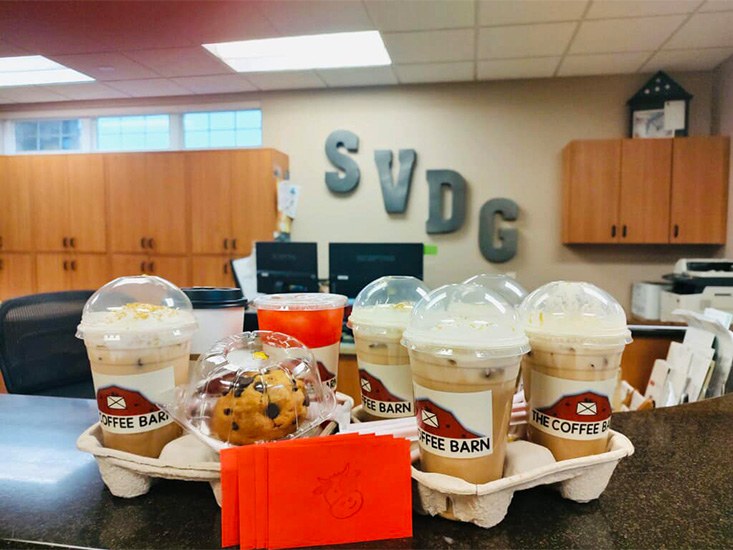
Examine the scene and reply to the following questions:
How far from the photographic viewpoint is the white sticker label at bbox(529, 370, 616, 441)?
67cm

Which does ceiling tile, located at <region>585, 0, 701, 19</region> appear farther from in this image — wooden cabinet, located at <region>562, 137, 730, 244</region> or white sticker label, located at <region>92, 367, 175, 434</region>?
white sticker label, located at <region>92, 367, 175, 434</region>

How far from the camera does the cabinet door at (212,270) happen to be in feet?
13.6

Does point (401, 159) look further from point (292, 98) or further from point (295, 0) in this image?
point (295, 0)

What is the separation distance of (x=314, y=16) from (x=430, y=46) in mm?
882

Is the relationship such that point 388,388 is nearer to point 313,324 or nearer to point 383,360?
point 383,360

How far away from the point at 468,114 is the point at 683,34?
1594 millimetres

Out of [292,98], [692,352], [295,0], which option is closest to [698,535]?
[692,352]

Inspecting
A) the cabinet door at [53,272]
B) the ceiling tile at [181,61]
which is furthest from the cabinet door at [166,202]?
the cabinet door at [53,272]

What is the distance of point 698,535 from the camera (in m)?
0.61

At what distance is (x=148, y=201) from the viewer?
4.27 meters

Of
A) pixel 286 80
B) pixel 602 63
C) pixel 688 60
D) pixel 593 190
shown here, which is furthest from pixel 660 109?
pixel 286 80

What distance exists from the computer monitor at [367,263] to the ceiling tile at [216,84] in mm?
2243

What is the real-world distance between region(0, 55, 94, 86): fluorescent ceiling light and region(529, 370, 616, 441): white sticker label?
432 centimetres

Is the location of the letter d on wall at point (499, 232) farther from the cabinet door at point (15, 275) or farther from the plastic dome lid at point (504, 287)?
the cabinet door at point (15, 275)
